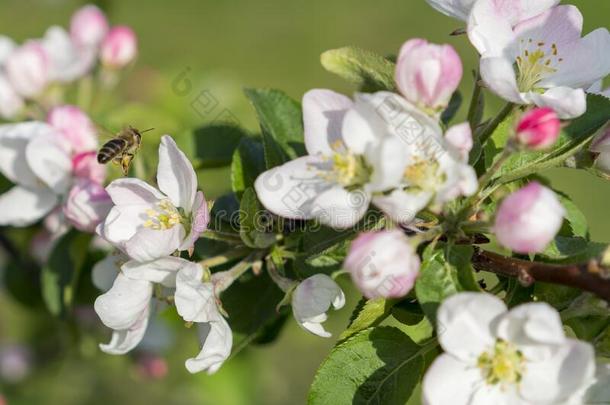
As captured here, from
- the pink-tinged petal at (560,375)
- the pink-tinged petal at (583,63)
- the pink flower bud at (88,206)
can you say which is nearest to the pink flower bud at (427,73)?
the pink-tinged petal at (583,63)

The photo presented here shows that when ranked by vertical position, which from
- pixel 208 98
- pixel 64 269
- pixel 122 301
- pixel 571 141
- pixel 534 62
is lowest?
pixel 64 269

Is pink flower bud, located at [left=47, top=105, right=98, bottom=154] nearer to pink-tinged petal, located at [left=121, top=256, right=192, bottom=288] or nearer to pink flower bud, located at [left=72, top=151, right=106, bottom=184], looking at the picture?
pink flower bud, located at [left=72, top=151, right=106, bottom=184]

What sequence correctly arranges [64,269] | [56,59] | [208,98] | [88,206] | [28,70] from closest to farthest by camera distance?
[88,206]
[64,269]
[28,70]
[56,59]
[208,98]

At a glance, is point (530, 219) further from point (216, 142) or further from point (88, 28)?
point (88, 28)

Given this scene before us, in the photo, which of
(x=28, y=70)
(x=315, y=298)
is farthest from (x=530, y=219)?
(x=28, y=70)

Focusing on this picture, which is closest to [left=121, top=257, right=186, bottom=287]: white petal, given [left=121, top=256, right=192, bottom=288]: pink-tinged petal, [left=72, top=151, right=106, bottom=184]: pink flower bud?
[left=121, top=256, right=192, bottom=288]: pink-tinged petal

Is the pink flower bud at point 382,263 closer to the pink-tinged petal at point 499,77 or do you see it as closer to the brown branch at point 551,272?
the brown branch at point 551,272

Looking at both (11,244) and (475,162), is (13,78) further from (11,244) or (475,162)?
(475,162)
